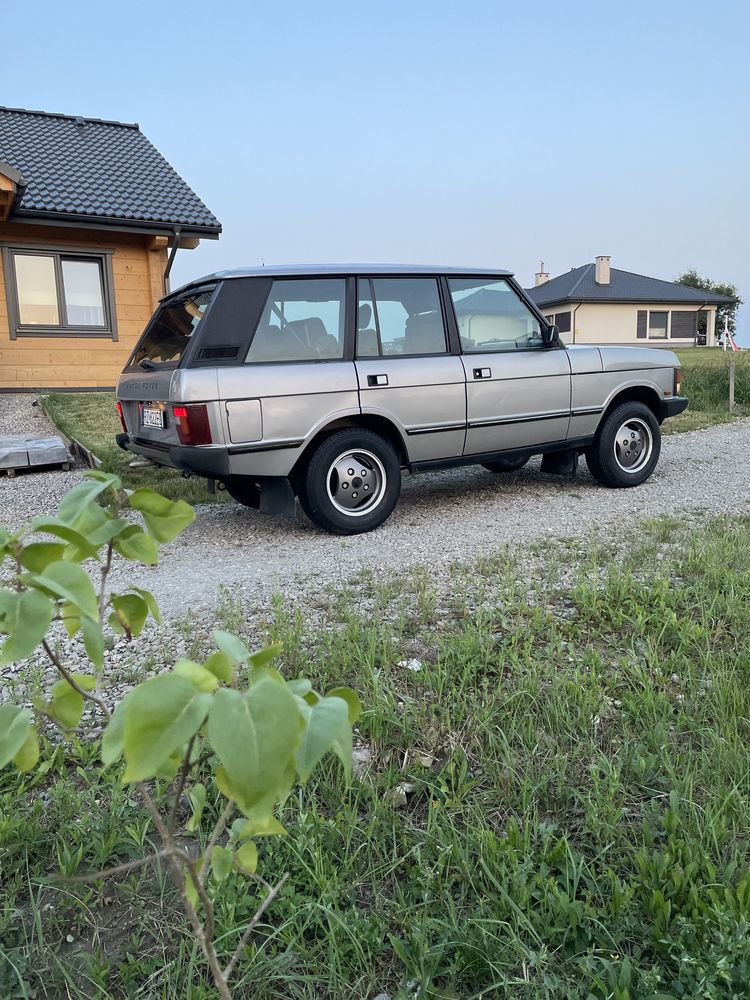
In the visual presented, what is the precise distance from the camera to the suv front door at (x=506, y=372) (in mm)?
6012

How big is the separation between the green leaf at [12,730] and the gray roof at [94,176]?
42.7 ft

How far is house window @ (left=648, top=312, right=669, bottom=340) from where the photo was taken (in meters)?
51.8

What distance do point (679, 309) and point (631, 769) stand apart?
55840mm

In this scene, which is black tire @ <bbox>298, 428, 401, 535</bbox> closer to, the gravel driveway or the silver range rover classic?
the silver range rover classic

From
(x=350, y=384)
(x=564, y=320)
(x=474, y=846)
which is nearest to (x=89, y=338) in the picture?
(x=350, y=384)

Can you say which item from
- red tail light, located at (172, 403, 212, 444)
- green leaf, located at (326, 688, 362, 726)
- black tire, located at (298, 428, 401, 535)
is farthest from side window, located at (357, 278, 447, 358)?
green leaf, located at (326, 688, 362, 726)

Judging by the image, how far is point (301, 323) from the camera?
5.46 metres

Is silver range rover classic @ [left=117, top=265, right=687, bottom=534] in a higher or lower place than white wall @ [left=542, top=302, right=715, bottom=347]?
lower

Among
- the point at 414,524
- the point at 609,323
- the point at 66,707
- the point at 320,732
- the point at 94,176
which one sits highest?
the point at 94,176

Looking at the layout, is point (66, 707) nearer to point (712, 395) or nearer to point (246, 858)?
point (246, 858)

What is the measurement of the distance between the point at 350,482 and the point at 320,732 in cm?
474

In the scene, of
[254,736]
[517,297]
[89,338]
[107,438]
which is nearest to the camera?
[254,736]

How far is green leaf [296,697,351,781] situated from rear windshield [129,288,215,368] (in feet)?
15.5

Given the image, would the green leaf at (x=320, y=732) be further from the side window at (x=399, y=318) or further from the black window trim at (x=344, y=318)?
the side window at (x=399, y=318)
